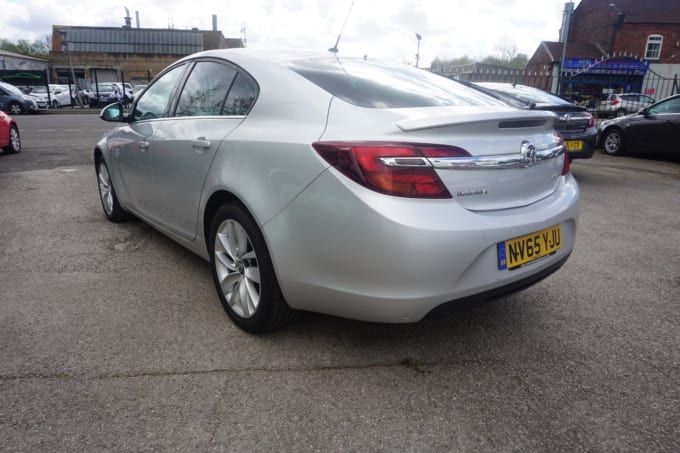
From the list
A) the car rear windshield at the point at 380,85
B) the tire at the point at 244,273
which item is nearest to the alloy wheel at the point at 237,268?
the tire at the point at 244,273

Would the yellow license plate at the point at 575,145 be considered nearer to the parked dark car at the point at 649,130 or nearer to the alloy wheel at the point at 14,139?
the parked dark car at the point at 649,130

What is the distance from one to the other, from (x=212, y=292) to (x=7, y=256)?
191 cm

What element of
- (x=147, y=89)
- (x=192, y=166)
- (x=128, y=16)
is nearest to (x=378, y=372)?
(x=192, y=166)

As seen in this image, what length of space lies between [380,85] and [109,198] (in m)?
3.31

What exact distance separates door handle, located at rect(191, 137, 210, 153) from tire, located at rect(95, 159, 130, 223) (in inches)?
79.7

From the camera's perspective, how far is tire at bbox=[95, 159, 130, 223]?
468 cm

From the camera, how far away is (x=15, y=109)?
2230 centimetres

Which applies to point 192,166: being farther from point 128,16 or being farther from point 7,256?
point 128,16

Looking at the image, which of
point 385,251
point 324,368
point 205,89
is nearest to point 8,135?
point 205,89

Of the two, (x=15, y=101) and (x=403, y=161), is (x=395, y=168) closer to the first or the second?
(x=403, y=161)

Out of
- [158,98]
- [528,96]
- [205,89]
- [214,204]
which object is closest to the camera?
[214,204]

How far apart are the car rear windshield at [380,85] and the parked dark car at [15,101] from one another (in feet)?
78.0

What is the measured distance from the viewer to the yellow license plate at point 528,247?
7.19 ft

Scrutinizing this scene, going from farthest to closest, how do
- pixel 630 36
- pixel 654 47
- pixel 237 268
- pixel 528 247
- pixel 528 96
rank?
1. pixel 630 36
2. pixel 654 47
3. pixel 528 96
4. pixel 237 268
5. pixel 528 247
